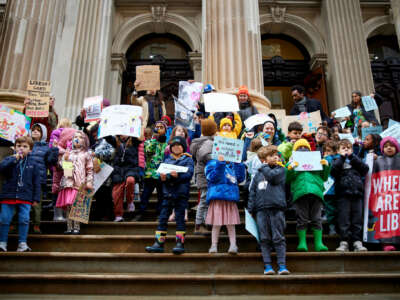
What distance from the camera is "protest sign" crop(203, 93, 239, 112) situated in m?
5.21

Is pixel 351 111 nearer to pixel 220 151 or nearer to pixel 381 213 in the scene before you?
pixel 381 213

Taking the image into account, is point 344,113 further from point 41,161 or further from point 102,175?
point 41,161

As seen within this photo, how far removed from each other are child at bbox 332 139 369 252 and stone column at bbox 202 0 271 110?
2.72 metres

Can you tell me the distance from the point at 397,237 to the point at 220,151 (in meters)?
2.59

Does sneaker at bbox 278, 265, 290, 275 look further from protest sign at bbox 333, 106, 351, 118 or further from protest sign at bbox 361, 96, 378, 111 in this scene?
protest sign at bbox 361, 96, 378, 111

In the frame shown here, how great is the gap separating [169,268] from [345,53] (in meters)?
10.5

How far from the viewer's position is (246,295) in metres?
3.34

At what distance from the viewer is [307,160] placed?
170 inches

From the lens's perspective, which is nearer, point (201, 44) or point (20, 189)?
point (20, 189)

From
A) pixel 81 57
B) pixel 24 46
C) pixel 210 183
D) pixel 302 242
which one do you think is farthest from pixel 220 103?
pixel 81 57

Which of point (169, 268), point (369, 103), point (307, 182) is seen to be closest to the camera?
point (169, 268)

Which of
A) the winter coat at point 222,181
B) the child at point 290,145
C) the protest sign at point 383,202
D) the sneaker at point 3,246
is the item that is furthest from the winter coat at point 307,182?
the sneaker at point 3,246

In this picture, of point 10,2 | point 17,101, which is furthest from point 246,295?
point 10,2

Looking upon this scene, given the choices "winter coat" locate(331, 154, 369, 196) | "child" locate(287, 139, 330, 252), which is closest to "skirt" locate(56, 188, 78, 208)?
"child" locate(287, 139, 330, 252)
